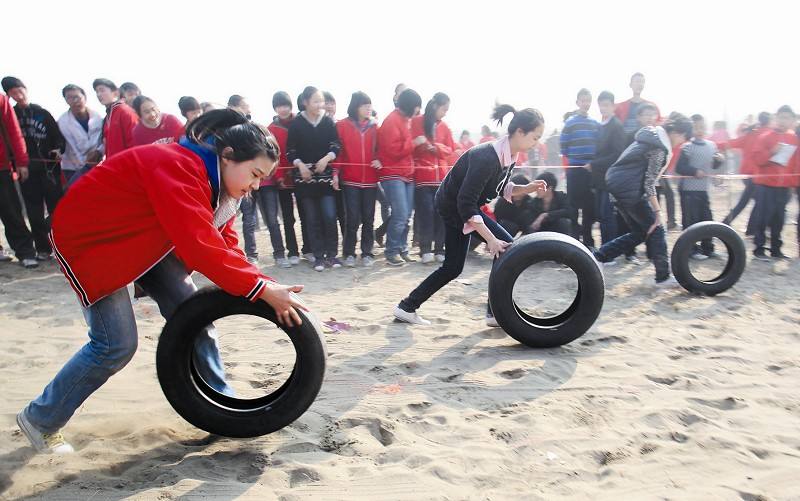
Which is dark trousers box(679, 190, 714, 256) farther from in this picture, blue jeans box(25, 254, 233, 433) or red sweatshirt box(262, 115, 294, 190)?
blue jeans box(25, 254, 233, 433)

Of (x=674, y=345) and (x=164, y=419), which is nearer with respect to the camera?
(x=164, y=419)

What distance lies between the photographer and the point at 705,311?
5723 millimetres

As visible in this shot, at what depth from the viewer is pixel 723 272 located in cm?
635

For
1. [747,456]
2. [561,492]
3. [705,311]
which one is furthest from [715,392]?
[705,311]

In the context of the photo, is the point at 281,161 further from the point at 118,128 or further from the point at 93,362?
the point at 93,362

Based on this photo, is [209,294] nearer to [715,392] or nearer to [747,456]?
[747,456]

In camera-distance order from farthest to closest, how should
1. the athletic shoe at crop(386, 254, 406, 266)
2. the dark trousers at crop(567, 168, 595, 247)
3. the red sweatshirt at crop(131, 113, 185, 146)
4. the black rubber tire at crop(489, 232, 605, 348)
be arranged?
the dark trousers at crop(567, 168, 595, 247), the athletic shoe at crop(386, 254, 406, 266), the red sweatshirt at crop(131, 113, 185, 146), the black rubber tire at crop(489, 232, 605, 348)

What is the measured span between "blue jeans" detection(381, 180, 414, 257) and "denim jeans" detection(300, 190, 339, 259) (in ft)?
2.44

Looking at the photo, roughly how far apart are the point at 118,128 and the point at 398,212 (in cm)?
360

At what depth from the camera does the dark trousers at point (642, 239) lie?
21.7 ft

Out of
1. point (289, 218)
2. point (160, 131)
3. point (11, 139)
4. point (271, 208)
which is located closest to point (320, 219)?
point (289, 218)

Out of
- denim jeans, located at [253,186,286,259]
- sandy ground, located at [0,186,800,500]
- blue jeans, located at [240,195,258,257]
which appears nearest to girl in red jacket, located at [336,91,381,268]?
denim jeans, located at [253,186,286,259]

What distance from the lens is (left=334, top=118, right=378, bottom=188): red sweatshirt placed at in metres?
7.98

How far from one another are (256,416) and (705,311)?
4.52 meters
